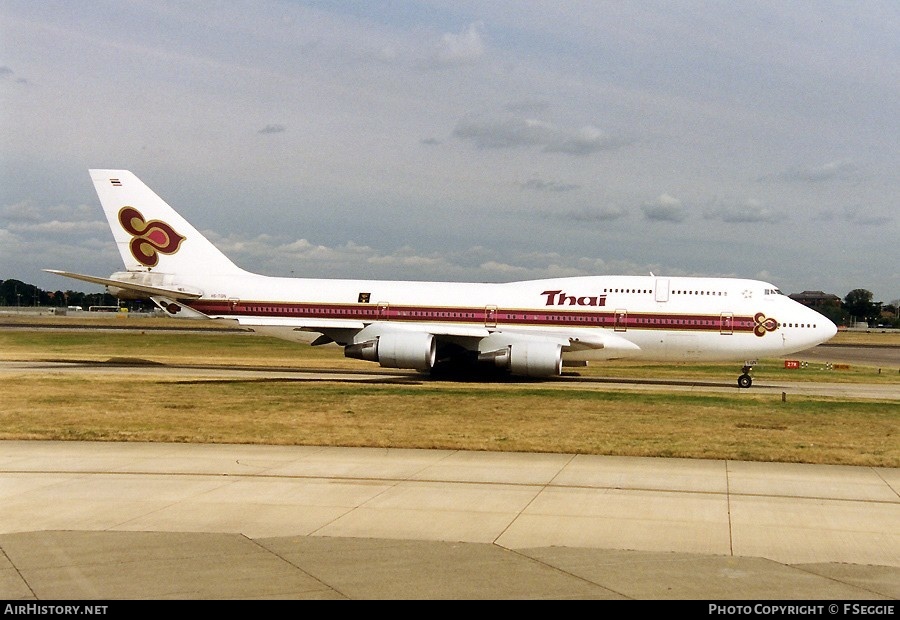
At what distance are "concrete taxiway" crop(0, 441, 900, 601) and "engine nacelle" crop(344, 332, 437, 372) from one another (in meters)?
16.0

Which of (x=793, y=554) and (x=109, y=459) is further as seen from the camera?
(x=109, y=459)

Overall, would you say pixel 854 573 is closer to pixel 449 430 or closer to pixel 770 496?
pixel 770 496

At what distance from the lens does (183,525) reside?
969 centimetres

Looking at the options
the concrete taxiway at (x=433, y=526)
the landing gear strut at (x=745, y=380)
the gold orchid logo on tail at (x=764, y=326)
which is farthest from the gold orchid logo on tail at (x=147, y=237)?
the gold orchid logo on tail at (x=764, y=326)

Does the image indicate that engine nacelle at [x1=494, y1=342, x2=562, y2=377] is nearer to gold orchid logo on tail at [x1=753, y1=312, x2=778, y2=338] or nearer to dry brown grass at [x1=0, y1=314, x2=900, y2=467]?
dry brown grass at [x1=0, y1=314, x2=900, y2=467]

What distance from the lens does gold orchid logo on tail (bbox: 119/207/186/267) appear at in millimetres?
36031

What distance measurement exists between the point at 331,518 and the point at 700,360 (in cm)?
2464

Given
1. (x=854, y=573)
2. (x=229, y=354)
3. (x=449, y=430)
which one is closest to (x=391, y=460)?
(x=449, y=430)

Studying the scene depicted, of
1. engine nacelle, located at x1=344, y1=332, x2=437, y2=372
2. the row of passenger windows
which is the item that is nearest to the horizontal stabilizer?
engine nacelle, located at x1=344, y1=332, x2=437, y2=372

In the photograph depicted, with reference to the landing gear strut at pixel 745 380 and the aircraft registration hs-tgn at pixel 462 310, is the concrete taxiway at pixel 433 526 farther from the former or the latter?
the landing gear strut at pixel 745 380

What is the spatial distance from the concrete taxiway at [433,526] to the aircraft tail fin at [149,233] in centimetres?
2168

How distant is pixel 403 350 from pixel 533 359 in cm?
451

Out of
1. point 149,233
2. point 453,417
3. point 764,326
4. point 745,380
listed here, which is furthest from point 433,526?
point 149,233

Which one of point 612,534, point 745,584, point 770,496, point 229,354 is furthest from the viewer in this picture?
point 229,354
